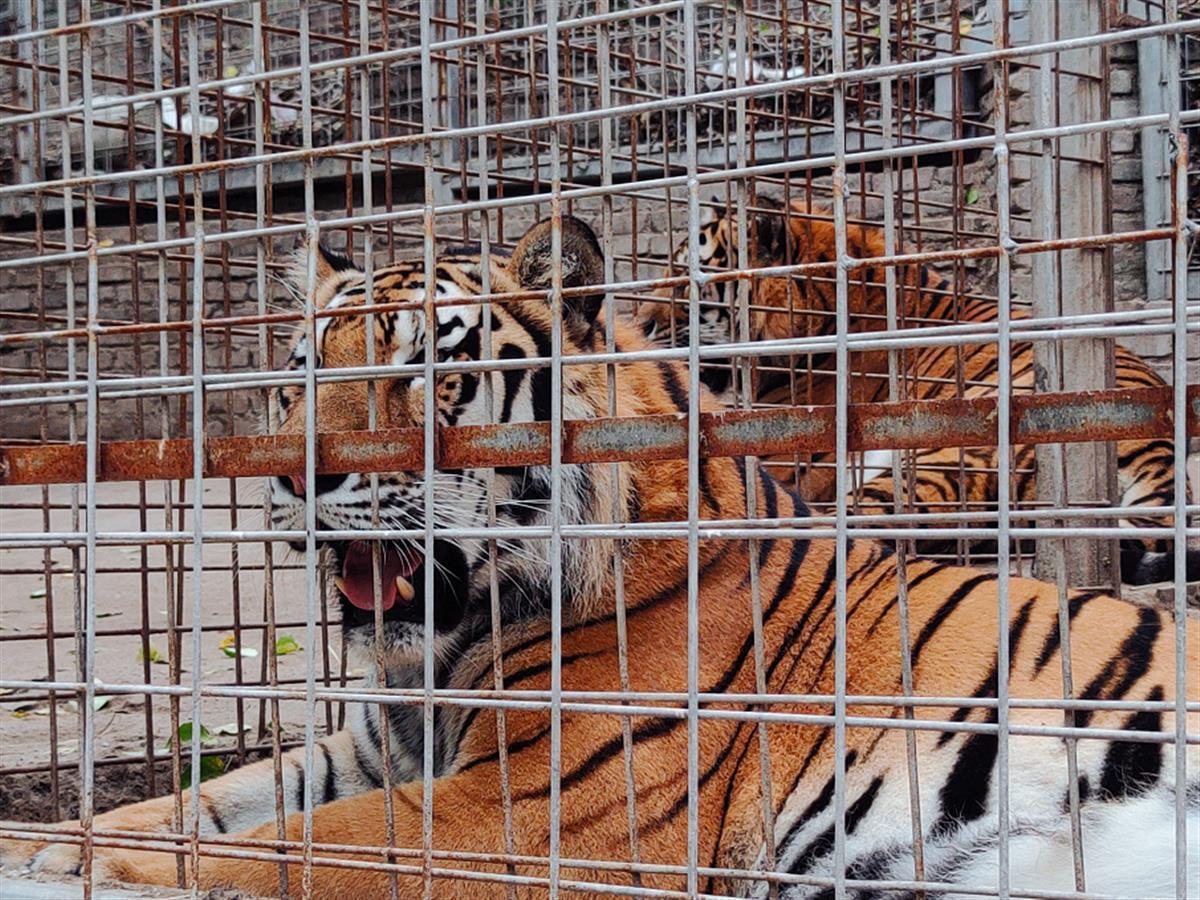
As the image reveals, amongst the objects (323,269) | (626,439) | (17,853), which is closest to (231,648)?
(323,269)

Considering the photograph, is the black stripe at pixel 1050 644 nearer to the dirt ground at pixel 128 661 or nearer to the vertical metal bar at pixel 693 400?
the vertical metal bar at pixel 693 400

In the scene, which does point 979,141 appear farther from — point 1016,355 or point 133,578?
point 133,578

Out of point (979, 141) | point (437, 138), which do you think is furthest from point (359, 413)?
point (979, 141)

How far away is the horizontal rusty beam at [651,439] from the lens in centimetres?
150

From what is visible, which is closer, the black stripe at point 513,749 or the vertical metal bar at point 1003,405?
the vertical metal bar at point 1003,405

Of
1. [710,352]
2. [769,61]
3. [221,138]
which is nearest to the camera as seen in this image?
[710,352]

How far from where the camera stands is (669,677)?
7.75 ft

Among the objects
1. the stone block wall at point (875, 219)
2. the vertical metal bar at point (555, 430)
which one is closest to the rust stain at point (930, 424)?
the vertical metal bar at point (555, 430)

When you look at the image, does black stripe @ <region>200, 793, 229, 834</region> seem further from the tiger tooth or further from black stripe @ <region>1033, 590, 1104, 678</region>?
black stripe @ <region>1033, 590, 1104, 678</region>

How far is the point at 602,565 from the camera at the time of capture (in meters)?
2.53

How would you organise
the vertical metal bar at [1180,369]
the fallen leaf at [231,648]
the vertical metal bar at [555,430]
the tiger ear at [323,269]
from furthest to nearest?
the fallen leaf at [231,648] → the tiger ear at [323,269] → the vertical metal bar at [555,430] → the vertical metal bar at [1180,369]

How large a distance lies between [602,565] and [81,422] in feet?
23.4

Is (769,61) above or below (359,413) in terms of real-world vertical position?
above

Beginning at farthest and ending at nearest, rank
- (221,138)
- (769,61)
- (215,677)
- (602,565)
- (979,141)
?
(769,61), (215,677), (221,138), (602,565), (979,141)
